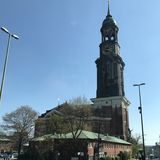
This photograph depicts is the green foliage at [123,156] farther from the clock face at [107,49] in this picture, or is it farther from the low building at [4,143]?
the low building at [4,143]

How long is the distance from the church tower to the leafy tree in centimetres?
2054

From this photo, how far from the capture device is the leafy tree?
7256cm

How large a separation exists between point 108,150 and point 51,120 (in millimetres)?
20082

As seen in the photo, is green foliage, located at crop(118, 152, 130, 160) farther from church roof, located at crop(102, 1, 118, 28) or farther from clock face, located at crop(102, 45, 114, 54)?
church roof, located at crop(102, 1, 118, 28)

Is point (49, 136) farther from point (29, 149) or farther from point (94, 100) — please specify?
point (94, 100)

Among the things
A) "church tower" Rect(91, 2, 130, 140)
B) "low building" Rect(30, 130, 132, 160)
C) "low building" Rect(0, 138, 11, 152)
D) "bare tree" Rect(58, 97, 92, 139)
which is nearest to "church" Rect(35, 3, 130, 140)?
"church tower" Rect(91, 2, 130, 140)

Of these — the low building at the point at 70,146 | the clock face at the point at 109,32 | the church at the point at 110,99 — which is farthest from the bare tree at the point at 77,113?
the clock face at the point at 109,32

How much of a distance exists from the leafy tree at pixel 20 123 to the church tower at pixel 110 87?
20540mm

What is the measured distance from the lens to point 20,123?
239ft

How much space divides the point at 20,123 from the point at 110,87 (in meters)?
28.7

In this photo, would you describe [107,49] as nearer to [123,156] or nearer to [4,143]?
[123,156]

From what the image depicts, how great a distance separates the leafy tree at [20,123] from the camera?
72.6 meters

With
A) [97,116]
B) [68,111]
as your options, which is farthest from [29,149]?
[97,116]

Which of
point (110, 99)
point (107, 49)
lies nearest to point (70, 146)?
point (110, 99)
